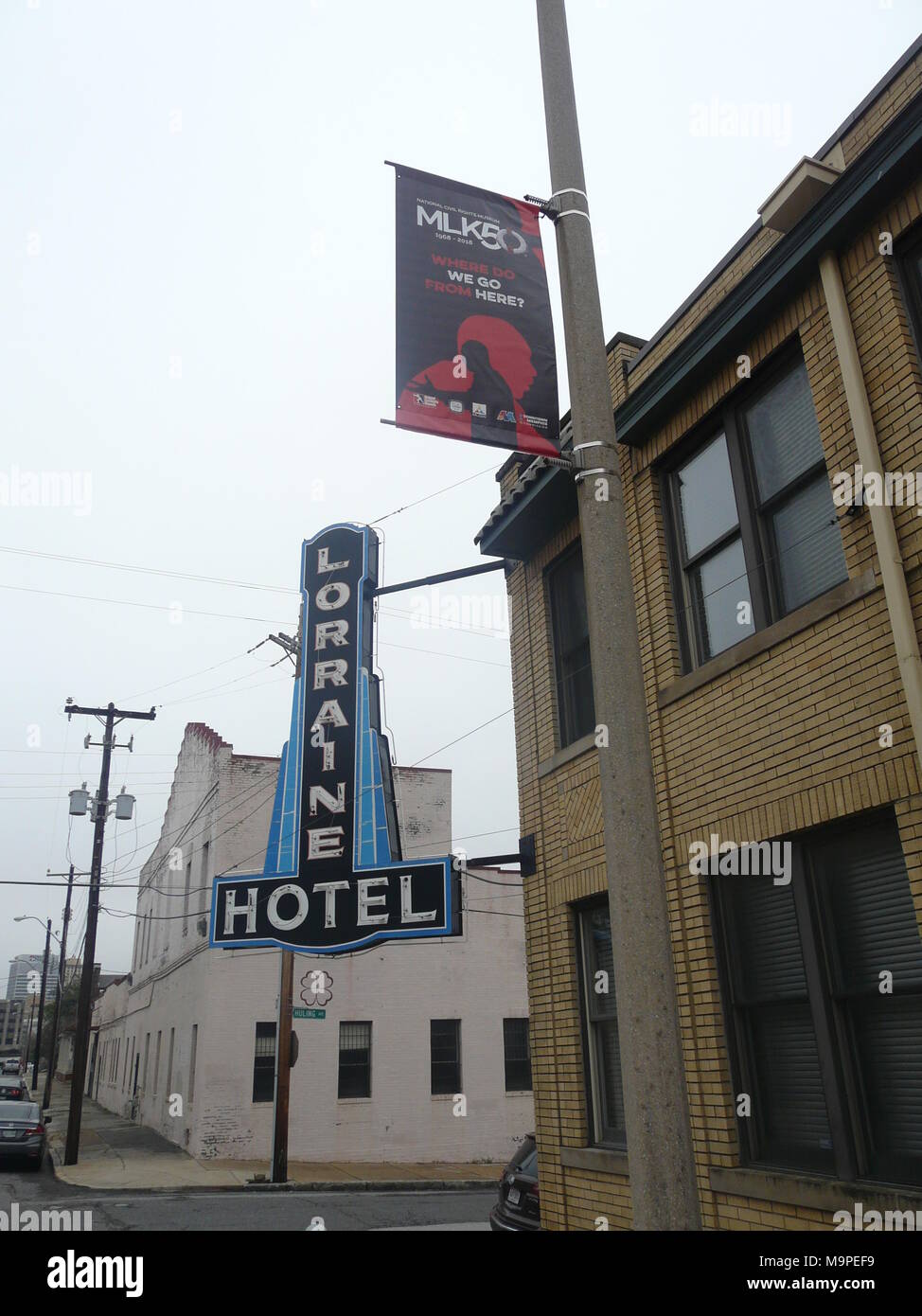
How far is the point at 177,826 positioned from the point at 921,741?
99.3 ft

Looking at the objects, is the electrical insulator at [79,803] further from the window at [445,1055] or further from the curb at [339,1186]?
the window at [445,1055]

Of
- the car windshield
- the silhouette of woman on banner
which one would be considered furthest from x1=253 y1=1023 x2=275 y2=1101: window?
the silhouette of woman on banner

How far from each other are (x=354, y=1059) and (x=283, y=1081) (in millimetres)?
4491

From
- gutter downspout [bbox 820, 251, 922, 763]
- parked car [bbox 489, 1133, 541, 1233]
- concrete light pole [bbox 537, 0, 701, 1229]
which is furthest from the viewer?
parked car [bbox 489, 1133, 541, 1233]

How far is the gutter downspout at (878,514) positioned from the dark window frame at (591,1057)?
3843mm

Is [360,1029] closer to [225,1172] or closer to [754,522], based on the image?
[225,1172]

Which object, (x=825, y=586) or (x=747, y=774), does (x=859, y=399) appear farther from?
(x=747, y=774)

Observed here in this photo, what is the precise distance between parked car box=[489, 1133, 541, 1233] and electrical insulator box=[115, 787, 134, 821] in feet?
70.2

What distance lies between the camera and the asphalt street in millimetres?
13539

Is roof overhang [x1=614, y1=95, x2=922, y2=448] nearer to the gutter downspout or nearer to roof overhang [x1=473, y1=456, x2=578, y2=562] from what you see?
the gutter downspout

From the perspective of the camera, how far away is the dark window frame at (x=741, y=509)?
7.19 m

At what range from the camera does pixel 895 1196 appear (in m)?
5.30
